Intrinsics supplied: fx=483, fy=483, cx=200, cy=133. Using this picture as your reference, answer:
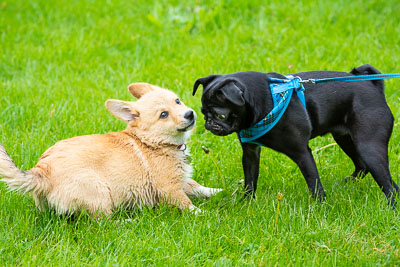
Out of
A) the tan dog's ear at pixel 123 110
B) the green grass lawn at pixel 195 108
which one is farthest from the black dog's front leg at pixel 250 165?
the tan dog's ear at pixel 123 110

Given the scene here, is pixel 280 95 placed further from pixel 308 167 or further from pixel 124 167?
pixel 124 167

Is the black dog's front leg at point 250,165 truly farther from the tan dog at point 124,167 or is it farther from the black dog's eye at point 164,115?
the black dog's eye at point 164,115

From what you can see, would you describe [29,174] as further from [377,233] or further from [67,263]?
[377,233]

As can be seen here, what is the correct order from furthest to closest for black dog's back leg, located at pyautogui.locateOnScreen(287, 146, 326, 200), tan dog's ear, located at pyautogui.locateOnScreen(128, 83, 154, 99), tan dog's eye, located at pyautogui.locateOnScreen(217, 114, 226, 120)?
tan dog's ear, located at pyautogui.locateOnScreen(128, 83, 154, 99), black dog's back leg, located at pyautogui.locateOnScreen(287, 146, 326, 200), tan dog's eye, located at pyautogui.locateOnScreen(217, 114, 226, 120)

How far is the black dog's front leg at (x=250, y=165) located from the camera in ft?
14.1

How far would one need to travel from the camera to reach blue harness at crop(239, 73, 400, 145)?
387 cm

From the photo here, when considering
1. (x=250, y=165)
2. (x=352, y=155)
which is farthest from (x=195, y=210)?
(x=352, y=155)

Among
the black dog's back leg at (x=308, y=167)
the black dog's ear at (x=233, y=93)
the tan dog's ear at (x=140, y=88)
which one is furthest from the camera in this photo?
the tan dog's ear at (x=140, y=88)

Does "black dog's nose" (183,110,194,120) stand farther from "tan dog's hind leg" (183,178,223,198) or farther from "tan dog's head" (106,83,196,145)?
"tan dog's hind leg" (183,178,223,198)

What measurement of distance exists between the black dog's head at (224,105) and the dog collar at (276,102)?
0.14m

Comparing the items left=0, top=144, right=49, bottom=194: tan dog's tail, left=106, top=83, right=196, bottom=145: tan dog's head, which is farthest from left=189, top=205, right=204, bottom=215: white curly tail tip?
left=0, top=144, right=49, bottom=194: tan dog's tail

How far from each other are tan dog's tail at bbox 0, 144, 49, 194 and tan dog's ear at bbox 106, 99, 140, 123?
0.96 metres

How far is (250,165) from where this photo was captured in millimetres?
4344

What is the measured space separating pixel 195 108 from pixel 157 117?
153 cm
